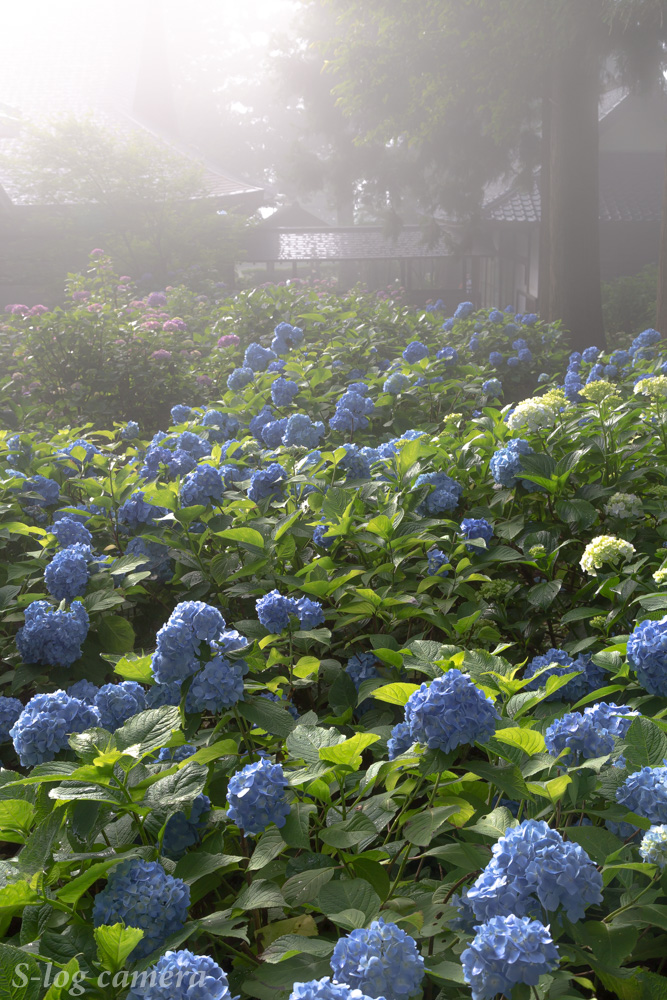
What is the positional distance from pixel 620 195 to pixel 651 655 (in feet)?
61.6

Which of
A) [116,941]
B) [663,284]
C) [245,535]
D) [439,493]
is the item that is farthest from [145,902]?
[663,284]

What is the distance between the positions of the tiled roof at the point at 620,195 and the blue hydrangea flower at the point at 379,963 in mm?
17179

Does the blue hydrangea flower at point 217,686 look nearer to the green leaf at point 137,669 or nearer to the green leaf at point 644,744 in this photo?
the green leaf at point 137,669

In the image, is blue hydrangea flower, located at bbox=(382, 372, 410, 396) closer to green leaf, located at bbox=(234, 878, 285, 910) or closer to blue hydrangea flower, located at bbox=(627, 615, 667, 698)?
blue hydrangea flower, located at bbox=(627, 615, 667, 698)

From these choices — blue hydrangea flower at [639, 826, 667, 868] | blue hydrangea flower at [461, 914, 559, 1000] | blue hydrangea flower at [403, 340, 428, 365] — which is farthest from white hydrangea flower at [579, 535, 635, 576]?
blue hydrangea flower at [403, 340, 428, 365]

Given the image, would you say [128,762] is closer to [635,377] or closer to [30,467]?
[30,467]

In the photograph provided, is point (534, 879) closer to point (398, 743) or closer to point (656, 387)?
point (398, 743)

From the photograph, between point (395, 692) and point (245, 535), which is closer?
point (395, 692)

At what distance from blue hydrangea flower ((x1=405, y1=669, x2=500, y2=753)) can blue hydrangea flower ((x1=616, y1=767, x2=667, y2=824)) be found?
212 millimetres

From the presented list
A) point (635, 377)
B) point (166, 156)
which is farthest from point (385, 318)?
point (166, 156)

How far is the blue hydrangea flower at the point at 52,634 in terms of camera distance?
187 centimetres

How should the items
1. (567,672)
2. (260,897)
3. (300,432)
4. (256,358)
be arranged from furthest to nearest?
1. (256,358)
2. (300,432)
3. (567,672)
4. (260,897)

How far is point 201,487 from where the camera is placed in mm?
2277

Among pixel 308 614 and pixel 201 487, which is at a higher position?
pixel 201 487
